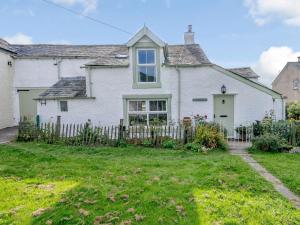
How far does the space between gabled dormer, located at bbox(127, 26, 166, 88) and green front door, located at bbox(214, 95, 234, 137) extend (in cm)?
363

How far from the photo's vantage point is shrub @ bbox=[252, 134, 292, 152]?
12.1 m

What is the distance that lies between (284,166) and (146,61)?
9745 millimetres

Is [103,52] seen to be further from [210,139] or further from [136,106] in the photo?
[210,139]

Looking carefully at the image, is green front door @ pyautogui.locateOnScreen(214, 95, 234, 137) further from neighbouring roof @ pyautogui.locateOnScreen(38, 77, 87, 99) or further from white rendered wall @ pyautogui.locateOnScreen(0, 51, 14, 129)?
white rendered wall @ pyautogui.locateOnScreen(0, 51, 14, 129)

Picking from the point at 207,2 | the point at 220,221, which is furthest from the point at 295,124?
the point at 220,221

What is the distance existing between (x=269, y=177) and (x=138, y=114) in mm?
9627

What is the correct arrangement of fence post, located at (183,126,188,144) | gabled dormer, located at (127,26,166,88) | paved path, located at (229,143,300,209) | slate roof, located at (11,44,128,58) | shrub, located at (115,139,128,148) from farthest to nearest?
slate roof, located at (11,44,128,58), gabled dormer, located at (127,26,166,88), fence post, located at (183,126,188,144), shrub, located at (115,139,128,148), paved path, located at (229,143,300,209)

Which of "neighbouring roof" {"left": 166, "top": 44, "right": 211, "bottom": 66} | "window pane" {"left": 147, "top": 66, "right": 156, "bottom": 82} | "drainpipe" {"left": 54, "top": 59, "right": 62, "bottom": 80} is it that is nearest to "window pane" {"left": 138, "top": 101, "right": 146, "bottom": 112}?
"window pane" {"left": 147, "top": 66, "right": 156, "bottom": 82}

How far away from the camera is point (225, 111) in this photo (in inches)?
658

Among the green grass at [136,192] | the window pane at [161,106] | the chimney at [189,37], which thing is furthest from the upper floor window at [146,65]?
the green grass at [136,192]

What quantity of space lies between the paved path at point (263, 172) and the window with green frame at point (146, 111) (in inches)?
177

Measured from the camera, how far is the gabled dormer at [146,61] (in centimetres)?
1623

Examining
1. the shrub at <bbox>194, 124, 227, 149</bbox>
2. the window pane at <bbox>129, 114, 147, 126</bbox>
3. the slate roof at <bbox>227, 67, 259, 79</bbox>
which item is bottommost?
the shrub at <bbox>194, 124, 227, 149</bbox>

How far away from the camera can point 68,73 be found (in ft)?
68.5
